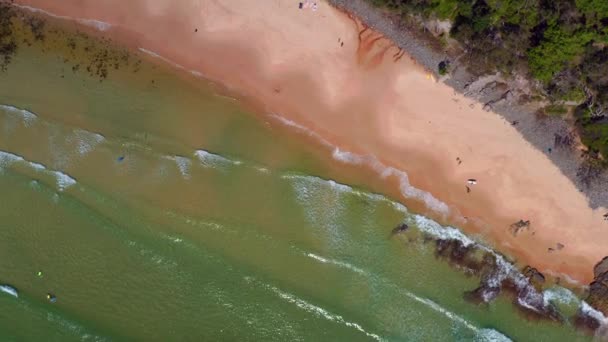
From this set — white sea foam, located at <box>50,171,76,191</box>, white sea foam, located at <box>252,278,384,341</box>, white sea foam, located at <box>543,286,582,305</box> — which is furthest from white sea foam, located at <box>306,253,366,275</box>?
white sea foam, located at <box>50,171,76,191</box>

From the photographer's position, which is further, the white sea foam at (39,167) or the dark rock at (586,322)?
the white sea foam at (39,167)

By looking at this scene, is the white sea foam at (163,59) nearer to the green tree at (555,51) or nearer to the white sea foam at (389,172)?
the white sea foam at (389,172)

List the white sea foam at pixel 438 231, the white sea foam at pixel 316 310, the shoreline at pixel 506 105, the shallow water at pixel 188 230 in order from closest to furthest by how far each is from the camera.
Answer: the shoreline at pixel 506 105
the white sea foam at pixel 316 310
the shallow water at pixel 188 230
the white sea foam at pixel 438 231

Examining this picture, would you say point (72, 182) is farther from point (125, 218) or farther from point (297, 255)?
point (297, 255)

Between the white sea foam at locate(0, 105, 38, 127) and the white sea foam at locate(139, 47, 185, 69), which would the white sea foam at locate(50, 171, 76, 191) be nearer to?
the white sea foam at locate(0, 105, 38, 127)

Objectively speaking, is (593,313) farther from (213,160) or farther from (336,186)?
(213,160)

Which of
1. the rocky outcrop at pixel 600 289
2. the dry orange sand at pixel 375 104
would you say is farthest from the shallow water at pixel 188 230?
the dry orange sand at pixel 375 104

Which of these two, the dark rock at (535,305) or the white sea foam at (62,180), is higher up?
the dark rock at (535,305)
